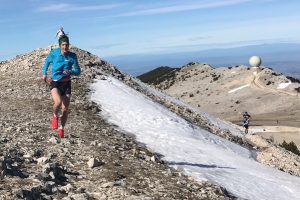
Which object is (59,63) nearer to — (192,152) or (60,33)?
(60,33)

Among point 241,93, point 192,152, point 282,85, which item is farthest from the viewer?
point 282,85

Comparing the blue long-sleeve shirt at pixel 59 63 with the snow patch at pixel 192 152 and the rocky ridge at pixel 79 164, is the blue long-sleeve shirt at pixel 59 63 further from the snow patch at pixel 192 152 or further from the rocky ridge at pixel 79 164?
the snow patch at pixel 192 152

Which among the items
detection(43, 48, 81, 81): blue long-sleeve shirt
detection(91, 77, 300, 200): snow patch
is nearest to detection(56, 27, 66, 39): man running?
detection(43, 48, 81, 81): blue long-sleeve shirt

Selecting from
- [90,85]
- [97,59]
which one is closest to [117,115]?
[90,85]

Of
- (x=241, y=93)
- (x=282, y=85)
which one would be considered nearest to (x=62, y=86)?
(x=241, y=93)

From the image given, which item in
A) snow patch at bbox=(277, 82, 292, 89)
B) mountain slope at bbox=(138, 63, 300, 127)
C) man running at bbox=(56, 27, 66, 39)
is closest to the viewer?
man running at bbox=(56, 27, 66, 39)

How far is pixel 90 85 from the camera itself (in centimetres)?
2936

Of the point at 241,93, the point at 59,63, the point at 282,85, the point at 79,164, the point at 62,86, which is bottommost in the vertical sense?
the point at 241,93

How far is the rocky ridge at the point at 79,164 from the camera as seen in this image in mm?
10922

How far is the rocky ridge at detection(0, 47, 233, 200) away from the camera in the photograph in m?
10.9

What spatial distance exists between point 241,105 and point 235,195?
2913 inches

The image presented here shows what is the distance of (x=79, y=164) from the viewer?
13.0 meters

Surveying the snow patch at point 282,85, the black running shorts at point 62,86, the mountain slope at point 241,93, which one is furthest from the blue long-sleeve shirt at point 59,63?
the snow patch at point 282,85

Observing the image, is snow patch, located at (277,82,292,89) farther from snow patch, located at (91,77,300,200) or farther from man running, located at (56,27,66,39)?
man running, located at (56,27,66,39)
